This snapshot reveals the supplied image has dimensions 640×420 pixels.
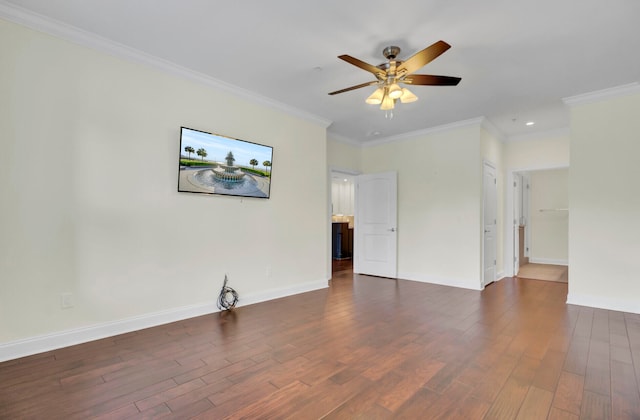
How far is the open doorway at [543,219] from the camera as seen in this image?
7.78 metres

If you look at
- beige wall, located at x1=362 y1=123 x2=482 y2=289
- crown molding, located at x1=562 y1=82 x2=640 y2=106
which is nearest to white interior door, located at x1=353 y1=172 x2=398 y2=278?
beige wall, located at x1=362 y1=123 x2=482 y2=289

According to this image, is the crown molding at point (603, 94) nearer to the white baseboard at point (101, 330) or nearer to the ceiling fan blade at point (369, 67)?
the ceiling fan blade at point (369, 67)

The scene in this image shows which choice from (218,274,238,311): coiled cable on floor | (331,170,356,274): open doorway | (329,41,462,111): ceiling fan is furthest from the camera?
(331,170,356,274): open doorway

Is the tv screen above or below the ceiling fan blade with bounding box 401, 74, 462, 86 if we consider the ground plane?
below

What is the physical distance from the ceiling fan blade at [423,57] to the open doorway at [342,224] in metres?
3.40

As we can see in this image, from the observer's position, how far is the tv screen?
346 centimetres

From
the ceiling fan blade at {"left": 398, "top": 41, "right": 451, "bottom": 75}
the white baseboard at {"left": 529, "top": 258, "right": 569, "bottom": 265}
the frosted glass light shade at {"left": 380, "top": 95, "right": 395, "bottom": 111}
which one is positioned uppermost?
the ceiling fan blade at {"left": 398, "top": 41, "right": 451, "bottom": 75}

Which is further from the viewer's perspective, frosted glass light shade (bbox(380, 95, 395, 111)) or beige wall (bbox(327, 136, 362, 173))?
beige wall (bbox(327, 136, 362, 173))

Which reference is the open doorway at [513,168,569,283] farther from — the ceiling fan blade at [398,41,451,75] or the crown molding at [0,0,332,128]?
the crown molding at [0,0,332,128]

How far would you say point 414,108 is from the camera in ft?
15.1

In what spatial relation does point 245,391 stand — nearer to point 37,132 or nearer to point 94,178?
point 94,178

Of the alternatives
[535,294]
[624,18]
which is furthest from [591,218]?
[624,18]

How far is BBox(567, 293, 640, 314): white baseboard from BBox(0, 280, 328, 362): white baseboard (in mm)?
4195

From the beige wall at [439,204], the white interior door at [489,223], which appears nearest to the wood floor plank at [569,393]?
the beige wall at [439,204]
